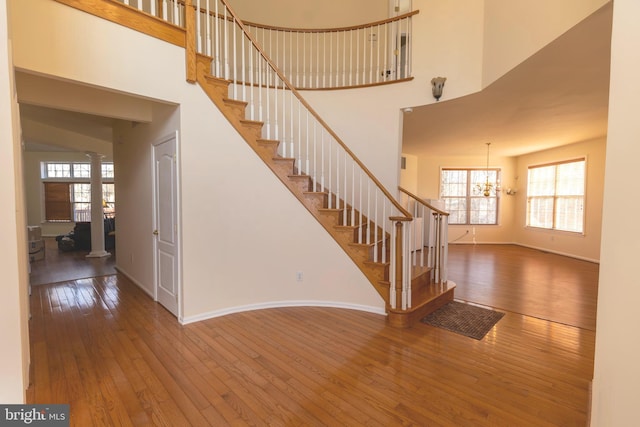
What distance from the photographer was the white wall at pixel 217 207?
2639mm

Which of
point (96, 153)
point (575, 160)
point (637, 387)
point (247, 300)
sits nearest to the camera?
point (637, 387)

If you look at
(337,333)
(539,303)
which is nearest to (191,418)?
(337,333)

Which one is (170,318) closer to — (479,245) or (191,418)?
(191,418)

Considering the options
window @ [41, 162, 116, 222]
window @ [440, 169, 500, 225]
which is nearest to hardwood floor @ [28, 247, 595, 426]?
window @ [440, 169, 500, 225]

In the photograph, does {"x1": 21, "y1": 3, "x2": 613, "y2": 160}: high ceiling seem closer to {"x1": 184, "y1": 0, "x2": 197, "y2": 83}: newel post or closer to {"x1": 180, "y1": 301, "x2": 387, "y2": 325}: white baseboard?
{"x1": 184, "y1": 0, "x2": 197, "y2": 83}: newel post

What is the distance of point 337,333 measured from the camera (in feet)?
9.85

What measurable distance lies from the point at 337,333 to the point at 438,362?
932mm

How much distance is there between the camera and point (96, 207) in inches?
256

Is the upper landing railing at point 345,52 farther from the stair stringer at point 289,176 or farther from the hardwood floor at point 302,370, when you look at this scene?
the hardwood floor at point 302,370

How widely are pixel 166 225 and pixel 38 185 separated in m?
9.07

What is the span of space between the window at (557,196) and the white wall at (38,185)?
1314cm

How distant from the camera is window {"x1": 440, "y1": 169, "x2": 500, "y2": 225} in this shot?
908cm

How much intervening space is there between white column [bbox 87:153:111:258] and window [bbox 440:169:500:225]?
8.66 meters

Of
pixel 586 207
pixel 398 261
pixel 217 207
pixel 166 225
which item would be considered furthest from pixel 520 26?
pixel 586 207
